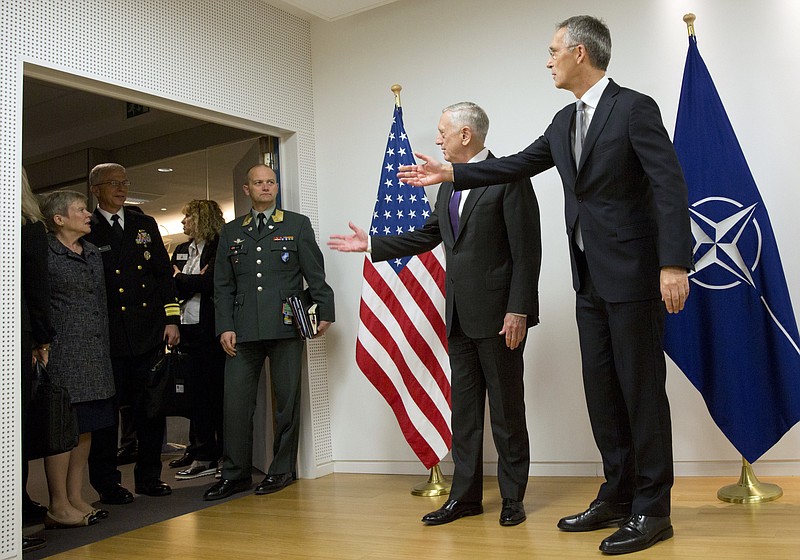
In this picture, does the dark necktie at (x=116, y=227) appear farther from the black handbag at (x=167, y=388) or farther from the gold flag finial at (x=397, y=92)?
the gold flag finial at (x=397, y=92)

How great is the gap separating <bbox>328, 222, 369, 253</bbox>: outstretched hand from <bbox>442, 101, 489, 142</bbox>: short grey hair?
0.63 meters

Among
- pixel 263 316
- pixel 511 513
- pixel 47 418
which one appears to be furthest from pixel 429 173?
pixel 47 418

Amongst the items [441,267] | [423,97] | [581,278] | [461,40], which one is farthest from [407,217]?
[581,278]

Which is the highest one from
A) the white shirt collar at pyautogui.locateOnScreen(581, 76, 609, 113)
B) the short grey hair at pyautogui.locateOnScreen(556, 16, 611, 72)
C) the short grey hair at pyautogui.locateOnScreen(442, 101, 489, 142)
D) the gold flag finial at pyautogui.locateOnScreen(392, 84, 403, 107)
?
the gold flag finial at pyautogui.locateOnScreen(392, 84, 403, 107)

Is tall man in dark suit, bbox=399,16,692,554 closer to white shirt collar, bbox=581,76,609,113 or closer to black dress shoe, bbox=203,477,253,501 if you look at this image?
white shirt collar, bbox=581,76,609,113

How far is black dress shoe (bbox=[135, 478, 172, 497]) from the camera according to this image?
4.25 metres

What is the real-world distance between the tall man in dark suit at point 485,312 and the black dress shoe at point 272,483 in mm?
1236

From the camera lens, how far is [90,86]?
356 centimetres

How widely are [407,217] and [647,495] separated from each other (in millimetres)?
1999

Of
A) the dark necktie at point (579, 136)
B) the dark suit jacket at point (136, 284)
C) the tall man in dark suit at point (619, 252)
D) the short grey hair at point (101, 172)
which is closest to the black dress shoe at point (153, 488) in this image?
the dark suit jacket at point (136, 284)

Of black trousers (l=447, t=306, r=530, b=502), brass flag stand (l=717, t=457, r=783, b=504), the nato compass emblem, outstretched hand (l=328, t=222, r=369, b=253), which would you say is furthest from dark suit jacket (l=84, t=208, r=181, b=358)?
brass flag stand (l=717, t=457, r=783, b=504)

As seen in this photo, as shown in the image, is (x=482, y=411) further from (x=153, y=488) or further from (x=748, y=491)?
(x=153, y=488)

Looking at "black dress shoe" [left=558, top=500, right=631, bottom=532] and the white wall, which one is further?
the white wall

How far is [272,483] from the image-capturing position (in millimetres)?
4180
